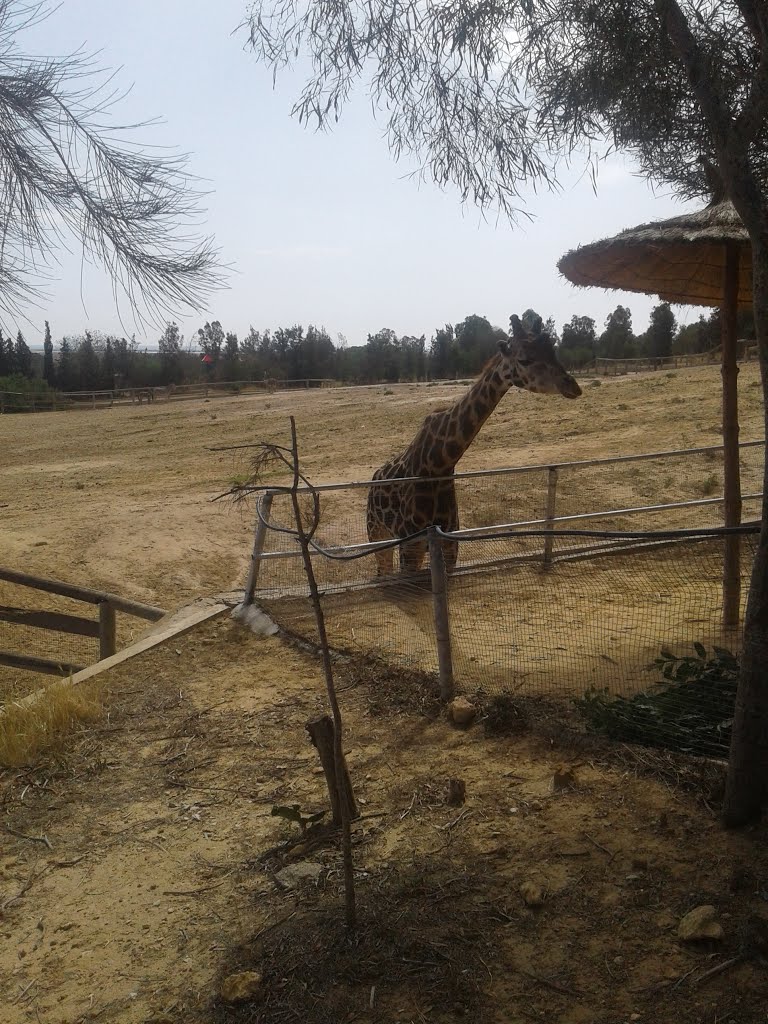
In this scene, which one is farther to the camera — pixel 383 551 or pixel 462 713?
pixel 383 551

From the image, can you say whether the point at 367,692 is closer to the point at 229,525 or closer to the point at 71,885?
the point at 71,885

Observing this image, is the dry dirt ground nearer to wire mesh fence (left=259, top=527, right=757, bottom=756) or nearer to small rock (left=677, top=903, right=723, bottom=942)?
small rock (left=677, top=903, right=723, bottom=942)

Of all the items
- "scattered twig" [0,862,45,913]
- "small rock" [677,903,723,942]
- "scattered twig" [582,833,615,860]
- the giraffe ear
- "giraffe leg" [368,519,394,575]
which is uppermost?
the giraffe ear

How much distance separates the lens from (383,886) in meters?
3.10

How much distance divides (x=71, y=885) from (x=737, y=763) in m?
2.75

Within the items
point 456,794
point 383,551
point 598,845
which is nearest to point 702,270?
point 383,551

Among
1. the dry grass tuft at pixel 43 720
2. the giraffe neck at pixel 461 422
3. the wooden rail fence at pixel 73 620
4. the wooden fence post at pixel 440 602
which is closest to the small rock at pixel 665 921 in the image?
the wooden fence post at pixel 440 602

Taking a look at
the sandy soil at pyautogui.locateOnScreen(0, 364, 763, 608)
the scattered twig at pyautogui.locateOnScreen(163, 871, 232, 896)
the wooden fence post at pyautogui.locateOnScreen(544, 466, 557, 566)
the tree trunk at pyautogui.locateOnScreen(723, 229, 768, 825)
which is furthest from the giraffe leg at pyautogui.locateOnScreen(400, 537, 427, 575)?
the tree trunk at pyautogui.locateOnScreen(723, 229, 768, 825)

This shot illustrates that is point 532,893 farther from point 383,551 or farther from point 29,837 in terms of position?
point 383,551

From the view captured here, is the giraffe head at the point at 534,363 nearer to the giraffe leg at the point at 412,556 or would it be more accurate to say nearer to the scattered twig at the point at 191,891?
the giraffe leg at the point at 412,556

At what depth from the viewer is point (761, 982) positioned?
2.38m

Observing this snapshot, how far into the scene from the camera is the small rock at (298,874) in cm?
321

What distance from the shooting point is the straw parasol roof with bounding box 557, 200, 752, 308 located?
205 inches

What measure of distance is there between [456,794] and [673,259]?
4.43 metres
